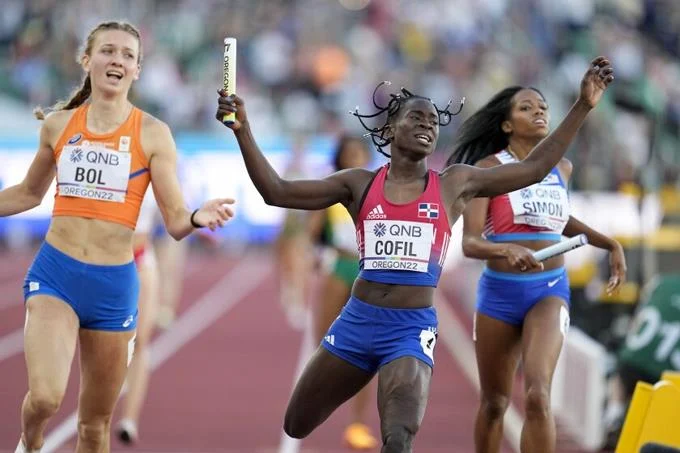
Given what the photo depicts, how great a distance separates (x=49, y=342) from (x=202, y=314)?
14.1m

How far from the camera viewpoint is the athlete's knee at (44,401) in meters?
6.70


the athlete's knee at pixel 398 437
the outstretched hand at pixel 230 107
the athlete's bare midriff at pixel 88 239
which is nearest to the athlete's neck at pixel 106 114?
the athlete's bare midriff at pixel 88 239

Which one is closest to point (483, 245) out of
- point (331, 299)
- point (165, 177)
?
point (165, 177)

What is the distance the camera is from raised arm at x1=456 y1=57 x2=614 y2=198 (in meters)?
6.95

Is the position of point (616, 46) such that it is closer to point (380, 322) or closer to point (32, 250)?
point (32, 250)

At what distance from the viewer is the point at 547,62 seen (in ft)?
97.7

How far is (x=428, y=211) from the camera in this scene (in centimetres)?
686

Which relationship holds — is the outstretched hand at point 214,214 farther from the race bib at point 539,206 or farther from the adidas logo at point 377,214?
the race bib at point 539,206

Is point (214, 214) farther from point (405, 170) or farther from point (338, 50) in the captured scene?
point (338, 50)

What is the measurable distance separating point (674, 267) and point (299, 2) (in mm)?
19870

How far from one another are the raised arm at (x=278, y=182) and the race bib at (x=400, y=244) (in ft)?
0.78

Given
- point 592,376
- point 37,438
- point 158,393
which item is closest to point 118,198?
point 37,438

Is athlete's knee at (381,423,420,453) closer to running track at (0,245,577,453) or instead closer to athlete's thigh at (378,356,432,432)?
athlete's thigh at (378,356,432,432)

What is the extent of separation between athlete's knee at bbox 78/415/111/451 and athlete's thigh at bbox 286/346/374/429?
0.91 meters
